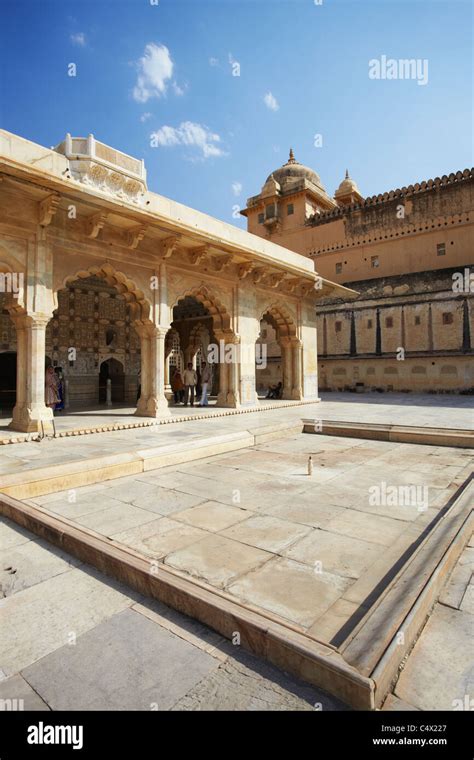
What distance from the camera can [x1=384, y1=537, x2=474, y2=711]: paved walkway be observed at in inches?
68.2

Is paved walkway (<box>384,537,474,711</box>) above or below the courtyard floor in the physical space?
below

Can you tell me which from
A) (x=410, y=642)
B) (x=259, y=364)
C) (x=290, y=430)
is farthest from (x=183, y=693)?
(x=259, y=364)

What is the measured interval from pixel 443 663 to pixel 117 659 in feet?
5.06

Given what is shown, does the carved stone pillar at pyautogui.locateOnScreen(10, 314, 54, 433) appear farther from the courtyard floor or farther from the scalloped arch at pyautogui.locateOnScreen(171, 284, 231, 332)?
the scalloped arch at pyautogui.locateOnScreen(171, 284, 231, 332)

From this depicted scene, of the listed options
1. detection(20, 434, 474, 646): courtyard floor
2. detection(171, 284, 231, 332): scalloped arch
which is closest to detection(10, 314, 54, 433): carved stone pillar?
detection(20, 434, 474, 646): courtyard floor

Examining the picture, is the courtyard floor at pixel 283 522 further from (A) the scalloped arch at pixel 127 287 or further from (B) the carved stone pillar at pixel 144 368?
(A) the scalloped arch at pixel 127 287

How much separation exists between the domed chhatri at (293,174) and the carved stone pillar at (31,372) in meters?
24.5

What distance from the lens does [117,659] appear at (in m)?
1.99

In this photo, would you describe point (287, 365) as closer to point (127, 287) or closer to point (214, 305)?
point (214, 305)

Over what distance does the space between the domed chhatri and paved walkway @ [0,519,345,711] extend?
95.8ft

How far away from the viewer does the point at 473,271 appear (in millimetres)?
18703

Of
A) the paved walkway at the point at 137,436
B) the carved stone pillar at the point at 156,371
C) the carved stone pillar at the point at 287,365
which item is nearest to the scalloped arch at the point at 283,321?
the carved stone pillar at the point at 287,365
